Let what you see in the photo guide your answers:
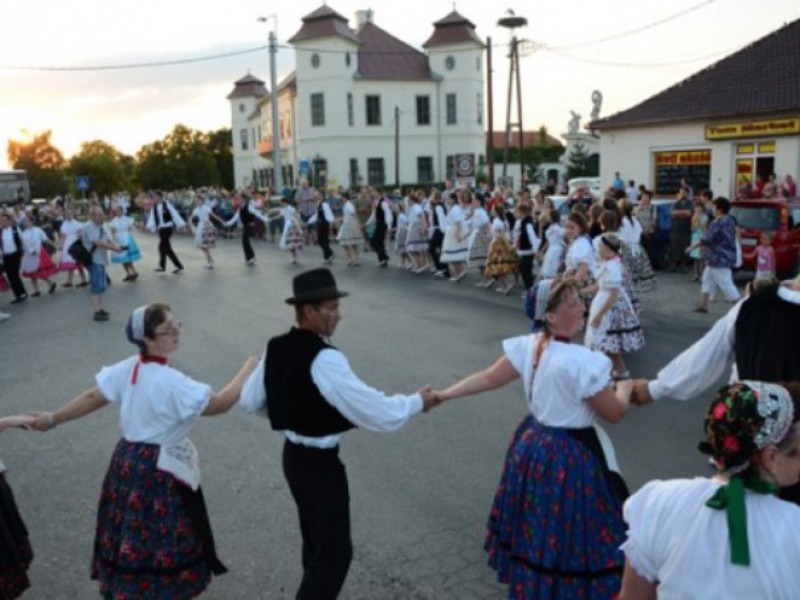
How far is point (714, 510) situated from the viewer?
2137 mm

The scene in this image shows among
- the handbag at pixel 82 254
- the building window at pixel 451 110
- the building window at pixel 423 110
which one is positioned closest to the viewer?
the handbag at pixel 82 254

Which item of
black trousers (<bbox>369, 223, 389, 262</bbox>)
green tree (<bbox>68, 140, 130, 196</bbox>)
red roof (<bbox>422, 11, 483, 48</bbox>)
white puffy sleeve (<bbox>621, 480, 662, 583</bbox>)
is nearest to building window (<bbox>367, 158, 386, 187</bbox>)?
red roof (<bbox>422, 11, 483, 48</bbox>)

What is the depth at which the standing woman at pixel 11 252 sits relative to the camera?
16.1 m

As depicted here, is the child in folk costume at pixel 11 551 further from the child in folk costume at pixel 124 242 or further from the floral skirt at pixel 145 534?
the child in folk costume at pixel 124 242

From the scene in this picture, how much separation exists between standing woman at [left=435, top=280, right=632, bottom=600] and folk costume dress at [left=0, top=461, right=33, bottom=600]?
246 cm

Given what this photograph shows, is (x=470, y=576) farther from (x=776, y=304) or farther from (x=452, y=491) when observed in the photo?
(x=776, y=304)

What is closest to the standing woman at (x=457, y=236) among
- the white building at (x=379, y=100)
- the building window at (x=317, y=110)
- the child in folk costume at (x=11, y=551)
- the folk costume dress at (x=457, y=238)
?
the folk costume dress at (x=457, y=238)

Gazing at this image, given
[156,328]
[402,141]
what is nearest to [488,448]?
[156,328]

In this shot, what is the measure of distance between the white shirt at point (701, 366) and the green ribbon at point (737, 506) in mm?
1954

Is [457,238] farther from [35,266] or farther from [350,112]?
[350,112]

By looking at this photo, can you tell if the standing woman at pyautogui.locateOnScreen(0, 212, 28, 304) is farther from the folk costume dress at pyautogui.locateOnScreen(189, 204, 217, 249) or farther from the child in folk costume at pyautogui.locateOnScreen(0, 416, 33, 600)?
the child in folk costume at pyautogui.locateOnScreen(0, 416, 33, 600)

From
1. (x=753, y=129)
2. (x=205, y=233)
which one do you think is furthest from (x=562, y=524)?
(x=753, y=129)

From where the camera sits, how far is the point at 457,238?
16938 mm

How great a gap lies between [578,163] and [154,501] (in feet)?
190
